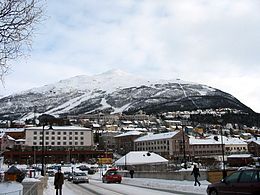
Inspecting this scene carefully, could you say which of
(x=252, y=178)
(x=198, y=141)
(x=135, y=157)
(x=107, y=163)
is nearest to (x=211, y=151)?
(x=198, y=141)

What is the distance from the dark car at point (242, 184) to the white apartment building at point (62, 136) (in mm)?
157989

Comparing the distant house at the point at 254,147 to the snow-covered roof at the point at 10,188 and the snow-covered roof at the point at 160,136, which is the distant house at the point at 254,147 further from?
the snow-covered roof at the point at 10,188

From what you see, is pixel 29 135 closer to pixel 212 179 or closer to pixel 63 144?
pixel 63 144

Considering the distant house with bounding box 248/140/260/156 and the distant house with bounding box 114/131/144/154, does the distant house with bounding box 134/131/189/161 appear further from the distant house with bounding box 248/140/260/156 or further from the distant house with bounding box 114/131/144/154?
the distant house with bounding box 248/140/260/156

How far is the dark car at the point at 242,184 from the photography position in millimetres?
17000

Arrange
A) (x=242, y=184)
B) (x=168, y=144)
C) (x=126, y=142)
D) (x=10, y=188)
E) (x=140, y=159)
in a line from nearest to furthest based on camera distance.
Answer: (x=10, y=188) < (x=242, y=184) < (x=140, y=159) < (x=168, y=144) < (x=126, y=142)

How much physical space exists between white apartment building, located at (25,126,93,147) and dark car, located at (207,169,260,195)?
15799 cm

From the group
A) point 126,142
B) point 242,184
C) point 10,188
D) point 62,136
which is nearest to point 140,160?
point 242,184

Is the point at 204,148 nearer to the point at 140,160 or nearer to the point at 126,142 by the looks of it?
the point at 126,142

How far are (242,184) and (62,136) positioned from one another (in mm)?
163940

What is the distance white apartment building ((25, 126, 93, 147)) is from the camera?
570 ft

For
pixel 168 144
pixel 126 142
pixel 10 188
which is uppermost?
pixel 126 142

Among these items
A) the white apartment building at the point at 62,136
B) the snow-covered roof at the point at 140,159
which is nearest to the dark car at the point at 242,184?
the snow-covered roof at the point at 140,159

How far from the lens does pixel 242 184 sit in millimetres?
17672
